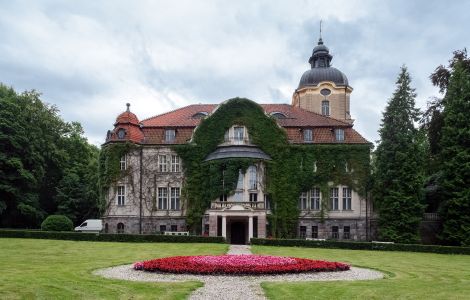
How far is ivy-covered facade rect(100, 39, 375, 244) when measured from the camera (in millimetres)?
43281

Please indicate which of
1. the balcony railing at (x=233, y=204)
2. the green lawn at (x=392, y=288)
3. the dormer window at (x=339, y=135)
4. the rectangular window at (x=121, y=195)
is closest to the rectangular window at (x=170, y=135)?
the rectangular window at (x=121, y=195)

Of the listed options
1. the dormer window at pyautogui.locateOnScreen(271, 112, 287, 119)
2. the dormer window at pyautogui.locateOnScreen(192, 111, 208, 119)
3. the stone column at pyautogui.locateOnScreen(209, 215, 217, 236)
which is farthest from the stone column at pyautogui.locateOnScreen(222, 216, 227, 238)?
the dormer window at pyautogui.locateOnScreen(271, 112, 287, 119)

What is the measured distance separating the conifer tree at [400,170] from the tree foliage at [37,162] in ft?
102

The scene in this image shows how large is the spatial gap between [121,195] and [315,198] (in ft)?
58.4

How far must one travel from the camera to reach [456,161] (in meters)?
A: 38.5

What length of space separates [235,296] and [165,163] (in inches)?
1277

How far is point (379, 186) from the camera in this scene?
41000 millimetres

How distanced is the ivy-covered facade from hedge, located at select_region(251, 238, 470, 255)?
22.7 feet

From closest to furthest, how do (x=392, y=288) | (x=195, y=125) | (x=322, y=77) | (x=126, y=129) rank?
(x=392, y=288) → (x=126, y=129) → (x=195, y=125) → (x=322, y=77)

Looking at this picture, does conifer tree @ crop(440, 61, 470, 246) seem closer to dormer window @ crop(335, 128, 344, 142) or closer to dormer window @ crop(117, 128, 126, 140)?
dormer window @ crop(335, 128, 344, 142)

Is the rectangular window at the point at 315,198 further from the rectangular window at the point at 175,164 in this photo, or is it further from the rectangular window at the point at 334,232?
the rectangular window at the point at 175,164

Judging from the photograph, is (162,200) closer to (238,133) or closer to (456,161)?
(238,133)

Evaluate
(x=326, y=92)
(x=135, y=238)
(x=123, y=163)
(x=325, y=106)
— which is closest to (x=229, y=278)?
(x=135, y=238)

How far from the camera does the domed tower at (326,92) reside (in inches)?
2199
